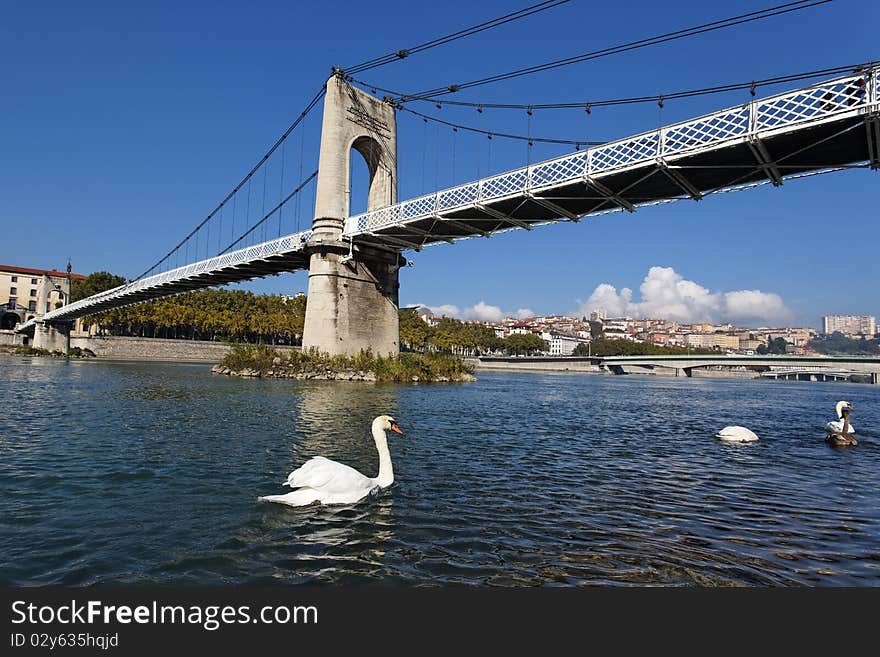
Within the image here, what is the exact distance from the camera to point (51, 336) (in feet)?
231

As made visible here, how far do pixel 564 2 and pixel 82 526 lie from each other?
22005mm

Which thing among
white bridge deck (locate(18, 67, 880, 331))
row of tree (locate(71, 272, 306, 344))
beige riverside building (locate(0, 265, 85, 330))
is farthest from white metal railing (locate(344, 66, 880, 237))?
beige riverside building (locate(0, 265, 85, 330))

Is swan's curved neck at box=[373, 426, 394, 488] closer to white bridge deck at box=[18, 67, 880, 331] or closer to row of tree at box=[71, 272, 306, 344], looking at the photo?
white bridge deck at box=[18, 67, 880, 331]

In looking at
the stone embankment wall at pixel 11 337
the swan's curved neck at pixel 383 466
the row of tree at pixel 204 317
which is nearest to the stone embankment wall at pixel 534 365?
the row of tree at pixel 204 317

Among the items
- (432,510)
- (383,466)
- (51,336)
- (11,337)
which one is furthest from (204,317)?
(432,510)

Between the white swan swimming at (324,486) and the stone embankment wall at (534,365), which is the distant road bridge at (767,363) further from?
the white swan swimming at (324,486)

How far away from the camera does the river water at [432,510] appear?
4539mm

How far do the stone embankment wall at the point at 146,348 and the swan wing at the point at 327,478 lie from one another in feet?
211

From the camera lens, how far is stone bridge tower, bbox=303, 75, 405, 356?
34.8m

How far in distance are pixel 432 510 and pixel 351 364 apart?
28.0 meters

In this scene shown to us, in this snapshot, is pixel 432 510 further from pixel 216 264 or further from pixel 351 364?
pixel 216 264

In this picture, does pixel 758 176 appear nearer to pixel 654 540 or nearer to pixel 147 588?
pixel 654 540

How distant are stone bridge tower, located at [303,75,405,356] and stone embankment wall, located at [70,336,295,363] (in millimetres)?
34471

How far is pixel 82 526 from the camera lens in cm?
537
